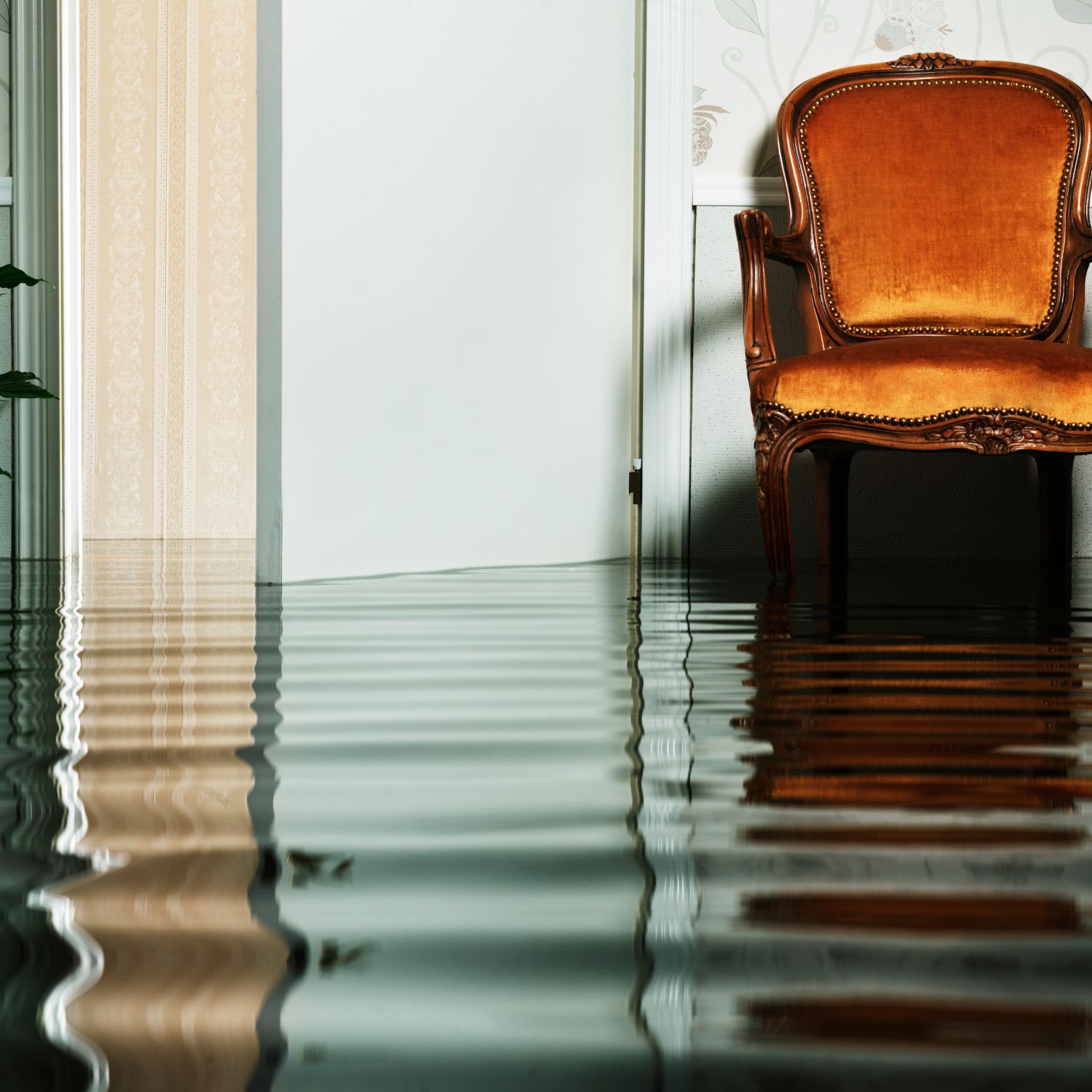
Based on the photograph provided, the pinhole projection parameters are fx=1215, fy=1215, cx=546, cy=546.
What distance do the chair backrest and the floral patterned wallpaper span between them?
0.24 meters

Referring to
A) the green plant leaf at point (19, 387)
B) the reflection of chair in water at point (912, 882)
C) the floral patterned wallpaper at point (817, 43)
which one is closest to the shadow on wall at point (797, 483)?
the floral patterned wallpaper at point (817, 43)

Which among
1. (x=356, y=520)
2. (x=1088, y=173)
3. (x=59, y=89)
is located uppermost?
(x=59, y=89)

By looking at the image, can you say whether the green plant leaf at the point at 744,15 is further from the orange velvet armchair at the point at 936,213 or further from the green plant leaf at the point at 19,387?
the green plant leaf at the point at 19,387

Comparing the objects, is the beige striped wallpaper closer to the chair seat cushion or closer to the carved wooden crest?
the carved wooden crest

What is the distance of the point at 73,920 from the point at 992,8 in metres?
2.73

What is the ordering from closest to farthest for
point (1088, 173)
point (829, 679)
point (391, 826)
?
point (391, 826) < point (829, 679) < point (1088, 173)

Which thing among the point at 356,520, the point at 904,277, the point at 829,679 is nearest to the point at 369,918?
the point at 829,679

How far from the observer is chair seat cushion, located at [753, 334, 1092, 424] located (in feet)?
5.61

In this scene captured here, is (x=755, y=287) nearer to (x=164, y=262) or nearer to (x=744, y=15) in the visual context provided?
(x=744, y=15)

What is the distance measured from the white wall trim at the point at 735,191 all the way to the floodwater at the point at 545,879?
195 centimetres

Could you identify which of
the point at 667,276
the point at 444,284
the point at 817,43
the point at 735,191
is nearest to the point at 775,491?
the point at 444,284

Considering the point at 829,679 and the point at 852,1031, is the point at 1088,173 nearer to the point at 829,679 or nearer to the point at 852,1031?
the point at 829,679

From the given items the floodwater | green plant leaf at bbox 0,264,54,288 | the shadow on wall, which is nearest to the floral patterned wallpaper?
the shadow on wall

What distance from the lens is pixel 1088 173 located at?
2209 mm
